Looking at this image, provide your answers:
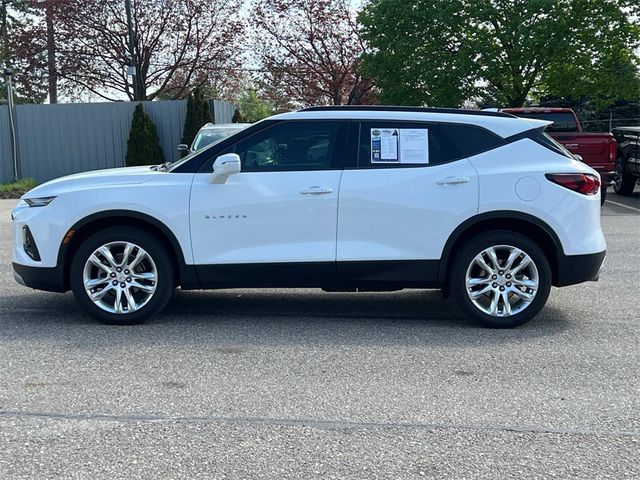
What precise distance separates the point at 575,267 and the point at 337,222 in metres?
1.95

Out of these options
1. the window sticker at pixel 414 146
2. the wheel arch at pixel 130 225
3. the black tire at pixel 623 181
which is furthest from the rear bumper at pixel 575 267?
the black tire at pixel 623 181

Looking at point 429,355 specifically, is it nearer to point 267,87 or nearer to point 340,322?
point 340,322

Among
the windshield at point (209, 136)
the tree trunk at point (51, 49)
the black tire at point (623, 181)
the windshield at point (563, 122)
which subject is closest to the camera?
the windshield at point (209, 136)

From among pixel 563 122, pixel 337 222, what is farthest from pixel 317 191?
pixel 563 122

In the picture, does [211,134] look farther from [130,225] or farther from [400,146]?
[400,146]

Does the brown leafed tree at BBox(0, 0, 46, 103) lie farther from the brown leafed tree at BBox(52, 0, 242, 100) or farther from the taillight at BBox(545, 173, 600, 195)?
the taillight at BBox(545, 173, 600, 195)

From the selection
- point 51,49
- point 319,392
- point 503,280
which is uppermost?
point 51,49

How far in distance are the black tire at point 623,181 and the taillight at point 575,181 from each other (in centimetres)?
1190

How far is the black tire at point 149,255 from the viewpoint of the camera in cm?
605

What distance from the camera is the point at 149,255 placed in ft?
19.9

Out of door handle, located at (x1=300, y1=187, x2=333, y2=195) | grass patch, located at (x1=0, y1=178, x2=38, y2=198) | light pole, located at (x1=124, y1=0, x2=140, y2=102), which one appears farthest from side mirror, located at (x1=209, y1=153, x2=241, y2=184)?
light pole, located at (x1=124, y1=0, x2=140, y2=102)

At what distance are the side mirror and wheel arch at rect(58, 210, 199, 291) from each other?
60 cm

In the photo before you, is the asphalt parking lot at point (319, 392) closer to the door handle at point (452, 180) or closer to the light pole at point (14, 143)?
the door handle at point (452, 180)

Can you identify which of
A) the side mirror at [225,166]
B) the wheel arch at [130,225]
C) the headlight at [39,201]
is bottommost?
the wheel arch at [130,225]
